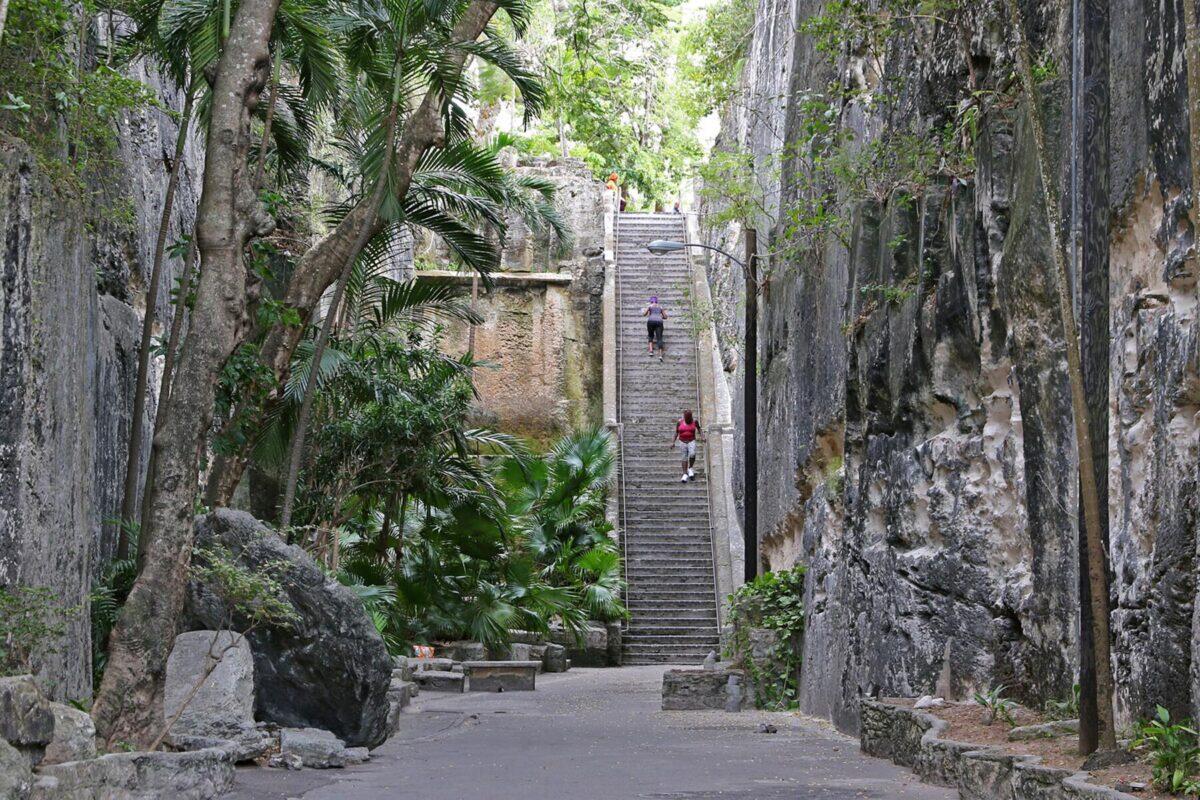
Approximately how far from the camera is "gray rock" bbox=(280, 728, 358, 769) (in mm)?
10000

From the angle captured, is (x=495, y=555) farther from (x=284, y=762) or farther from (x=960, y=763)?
(x=960, y=763)

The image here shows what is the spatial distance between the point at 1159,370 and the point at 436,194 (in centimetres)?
1067

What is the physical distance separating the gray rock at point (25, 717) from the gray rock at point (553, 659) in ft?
59.3

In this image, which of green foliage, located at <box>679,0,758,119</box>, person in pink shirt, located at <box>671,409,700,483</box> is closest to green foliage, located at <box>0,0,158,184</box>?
green foliage, located at <box>679,0,758,119</box>

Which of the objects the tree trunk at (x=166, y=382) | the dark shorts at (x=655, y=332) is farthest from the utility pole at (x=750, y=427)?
the dark shorts at (x=655, y=332)

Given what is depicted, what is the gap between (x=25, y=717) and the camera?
6109 mm

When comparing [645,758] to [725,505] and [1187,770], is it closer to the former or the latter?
[1187,770]

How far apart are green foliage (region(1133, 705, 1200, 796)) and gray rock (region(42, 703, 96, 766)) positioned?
16.7 ft

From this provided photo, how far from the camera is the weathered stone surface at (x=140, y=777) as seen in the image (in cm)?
627

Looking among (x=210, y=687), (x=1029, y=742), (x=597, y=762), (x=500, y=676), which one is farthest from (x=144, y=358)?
(x=500, y=676)

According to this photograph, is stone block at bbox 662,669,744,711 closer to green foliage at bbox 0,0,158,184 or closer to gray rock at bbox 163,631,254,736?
gray rock at bbox 163,631,254,736

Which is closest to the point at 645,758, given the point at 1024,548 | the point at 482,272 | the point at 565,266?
the point at 1024,548

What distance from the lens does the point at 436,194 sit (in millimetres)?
16375

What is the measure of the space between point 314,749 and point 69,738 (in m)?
3.53
